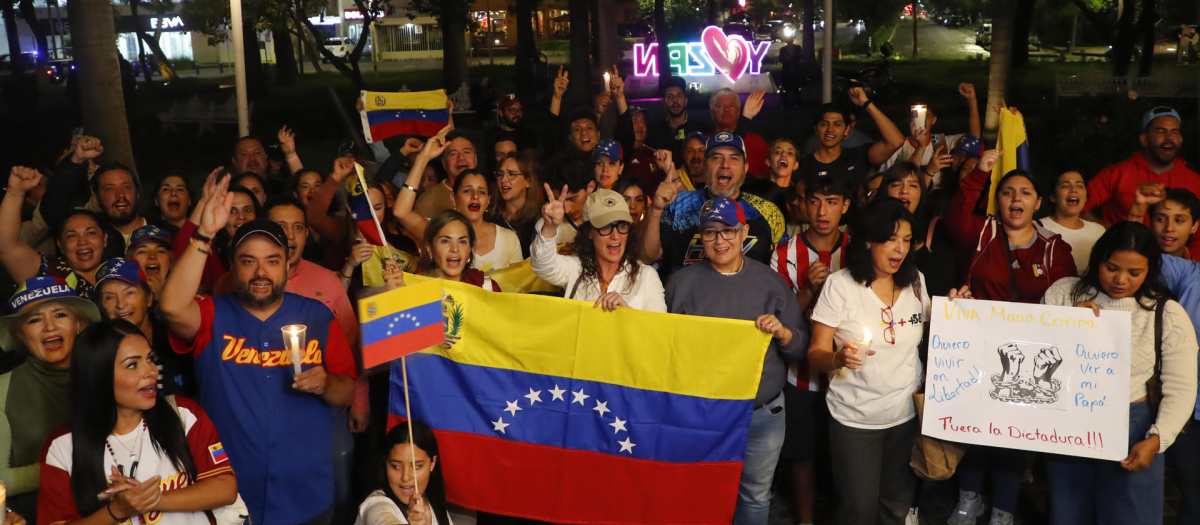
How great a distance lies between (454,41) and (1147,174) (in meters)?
23.7

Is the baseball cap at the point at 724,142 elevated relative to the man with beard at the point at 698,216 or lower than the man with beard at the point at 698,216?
elevated

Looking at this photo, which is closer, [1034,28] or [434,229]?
[434,229]

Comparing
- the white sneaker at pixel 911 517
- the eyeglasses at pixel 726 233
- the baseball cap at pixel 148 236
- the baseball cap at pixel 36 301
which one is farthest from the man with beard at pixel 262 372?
the white sneaker at pixel 911 517

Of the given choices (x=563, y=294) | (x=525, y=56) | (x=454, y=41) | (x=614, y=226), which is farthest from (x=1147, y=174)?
(x=454, y=41)

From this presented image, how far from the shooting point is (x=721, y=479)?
17.1 feet

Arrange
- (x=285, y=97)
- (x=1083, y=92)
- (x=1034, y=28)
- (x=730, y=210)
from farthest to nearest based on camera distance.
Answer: (x=1034, y=28) → (x=285, y=97) → (x=1083, y=92) → (x=730, y=210)

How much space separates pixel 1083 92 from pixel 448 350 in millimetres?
17078

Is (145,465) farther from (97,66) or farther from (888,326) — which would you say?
(97,66)

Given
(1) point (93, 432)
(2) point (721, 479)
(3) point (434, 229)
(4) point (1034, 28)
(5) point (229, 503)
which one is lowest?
(2) point (721, 479)

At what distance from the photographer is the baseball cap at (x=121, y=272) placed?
191 inches

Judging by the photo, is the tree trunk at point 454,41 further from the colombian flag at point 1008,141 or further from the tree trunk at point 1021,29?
the colombian flag at point 1008,141

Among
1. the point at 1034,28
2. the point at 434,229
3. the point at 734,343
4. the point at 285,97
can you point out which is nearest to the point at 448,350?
the point at 434,229

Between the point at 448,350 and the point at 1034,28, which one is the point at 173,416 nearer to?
the point at 448,350

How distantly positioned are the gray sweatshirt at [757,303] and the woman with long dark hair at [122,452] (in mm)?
2406
